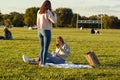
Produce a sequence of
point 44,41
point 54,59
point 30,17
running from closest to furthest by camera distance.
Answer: point 44,41, point 54,59, point 30,17

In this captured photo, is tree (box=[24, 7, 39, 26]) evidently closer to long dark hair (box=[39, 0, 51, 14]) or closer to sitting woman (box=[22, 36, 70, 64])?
sitting woman (box=[22, 36, 70, 64])

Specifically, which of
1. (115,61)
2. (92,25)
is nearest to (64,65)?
(115,61)

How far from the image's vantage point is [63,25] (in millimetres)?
179250

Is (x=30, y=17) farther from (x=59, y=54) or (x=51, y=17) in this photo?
(x=51, y=17)

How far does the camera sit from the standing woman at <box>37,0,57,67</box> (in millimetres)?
14438

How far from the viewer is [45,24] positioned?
48.0ft

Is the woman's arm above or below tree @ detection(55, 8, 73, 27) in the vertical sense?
above

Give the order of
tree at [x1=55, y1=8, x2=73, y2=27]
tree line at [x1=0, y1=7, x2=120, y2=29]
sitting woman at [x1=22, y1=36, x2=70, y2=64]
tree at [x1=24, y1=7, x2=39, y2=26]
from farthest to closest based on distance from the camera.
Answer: tree at [x1=55, y1=8, x2=73, y2=27] → tree at [x1=24, y1=7, x2=39, y2=26] → tree line at [x1=0, y1=7, x2=120, y2=29] → sitting woman at [x1=22, y1=36, x2=70, y2=64]

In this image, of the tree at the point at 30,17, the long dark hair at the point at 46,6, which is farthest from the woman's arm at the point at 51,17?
the tree at the point at 30,17

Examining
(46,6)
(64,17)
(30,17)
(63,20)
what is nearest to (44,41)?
(46,6)

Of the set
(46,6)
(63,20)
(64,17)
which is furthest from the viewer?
(64,17)

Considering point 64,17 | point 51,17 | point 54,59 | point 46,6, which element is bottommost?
point 64,17

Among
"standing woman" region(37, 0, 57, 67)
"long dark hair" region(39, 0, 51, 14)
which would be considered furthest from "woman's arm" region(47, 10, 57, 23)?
"long dark hair" region(39, 0, 51, 14)

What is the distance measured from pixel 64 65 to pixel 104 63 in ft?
7.61
